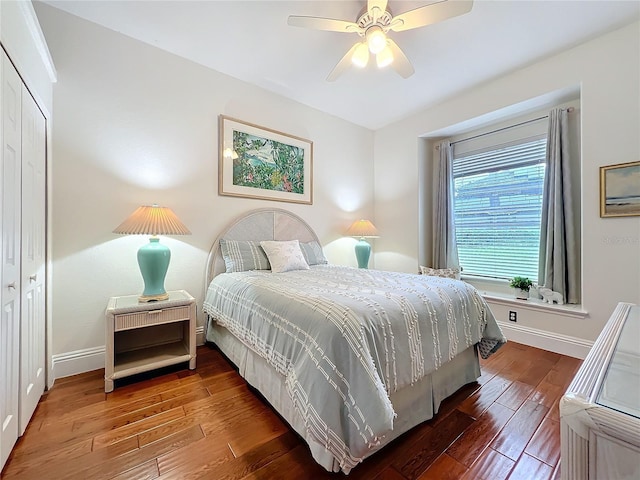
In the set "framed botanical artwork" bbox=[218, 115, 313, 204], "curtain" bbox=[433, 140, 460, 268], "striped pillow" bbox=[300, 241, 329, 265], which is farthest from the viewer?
"curtain" bbox=[433, 140, 460, 268]

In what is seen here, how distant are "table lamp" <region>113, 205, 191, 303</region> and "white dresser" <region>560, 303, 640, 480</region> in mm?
2275

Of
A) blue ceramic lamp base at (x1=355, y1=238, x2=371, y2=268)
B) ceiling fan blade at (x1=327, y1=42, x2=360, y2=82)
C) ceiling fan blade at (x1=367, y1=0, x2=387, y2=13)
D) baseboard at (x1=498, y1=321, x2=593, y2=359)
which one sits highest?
ceiling fan blade at (x1=367, y1=0, x2=387, y2=13)

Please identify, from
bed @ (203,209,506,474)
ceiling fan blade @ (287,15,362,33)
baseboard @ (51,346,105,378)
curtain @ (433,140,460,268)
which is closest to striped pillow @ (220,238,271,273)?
bed @ (203,209,506,474)

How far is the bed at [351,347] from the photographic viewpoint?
1.10m

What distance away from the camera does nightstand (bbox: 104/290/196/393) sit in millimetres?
1840

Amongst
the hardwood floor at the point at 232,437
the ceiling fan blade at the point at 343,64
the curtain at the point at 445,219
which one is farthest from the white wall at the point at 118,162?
the curtain at the point at 445,219


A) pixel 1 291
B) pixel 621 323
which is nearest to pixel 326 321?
pixel 621 323

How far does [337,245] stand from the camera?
388 cm

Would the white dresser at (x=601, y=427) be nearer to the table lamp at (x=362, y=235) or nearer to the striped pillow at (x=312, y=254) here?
the striped pillow at (x=312, y=254)

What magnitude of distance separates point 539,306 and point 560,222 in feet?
2.84

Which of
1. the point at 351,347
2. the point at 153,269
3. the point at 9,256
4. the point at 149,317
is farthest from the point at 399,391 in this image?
the point at 9,256

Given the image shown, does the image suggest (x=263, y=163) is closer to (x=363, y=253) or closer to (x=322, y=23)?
(x=322, y=23)

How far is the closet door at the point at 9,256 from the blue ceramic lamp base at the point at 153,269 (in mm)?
693

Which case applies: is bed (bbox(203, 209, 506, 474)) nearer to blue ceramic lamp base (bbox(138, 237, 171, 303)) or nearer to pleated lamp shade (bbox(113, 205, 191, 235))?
blue ceramic lamp base (bbox(138, 237, 171, 303))
